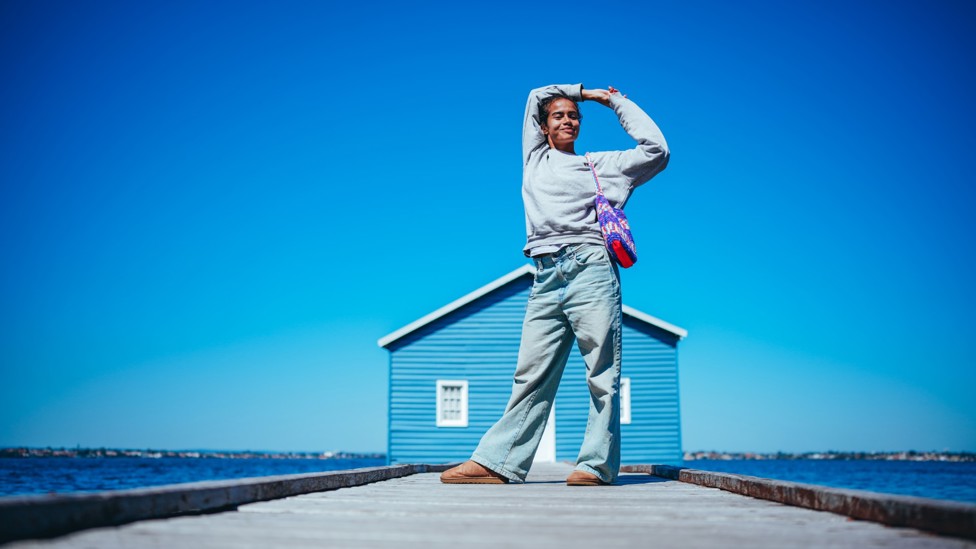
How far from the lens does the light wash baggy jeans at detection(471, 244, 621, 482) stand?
11.9 ft

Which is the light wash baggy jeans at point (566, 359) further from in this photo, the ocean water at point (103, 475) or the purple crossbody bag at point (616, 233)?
the ocean water at point (103, 475)

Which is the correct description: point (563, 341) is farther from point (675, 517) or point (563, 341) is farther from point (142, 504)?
point (142, 504)

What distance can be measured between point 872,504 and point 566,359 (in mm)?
1838

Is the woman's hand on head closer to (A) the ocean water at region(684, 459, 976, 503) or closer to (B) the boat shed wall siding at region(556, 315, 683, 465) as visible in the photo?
(A) the ocean water at region(684, 459, 976, 503)

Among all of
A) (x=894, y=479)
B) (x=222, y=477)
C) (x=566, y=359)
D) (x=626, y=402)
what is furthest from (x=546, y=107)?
(x=894, y=479)

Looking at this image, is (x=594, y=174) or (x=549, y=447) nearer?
(x=594, y=174)

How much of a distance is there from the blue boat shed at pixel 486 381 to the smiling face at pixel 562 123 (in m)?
14.5

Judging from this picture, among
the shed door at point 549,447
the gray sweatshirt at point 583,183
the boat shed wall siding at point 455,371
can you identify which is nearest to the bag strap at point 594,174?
the gray sweatshirt at point 583,183

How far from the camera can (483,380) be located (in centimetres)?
1877

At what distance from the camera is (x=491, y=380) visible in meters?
18.8

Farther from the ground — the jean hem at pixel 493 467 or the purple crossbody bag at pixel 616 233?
the purple crossbody bag at pixel 616 233

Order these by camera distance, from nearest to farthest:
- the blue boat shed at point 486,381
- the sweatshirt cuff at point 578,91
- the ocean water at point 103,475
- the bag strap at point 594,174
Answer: the bag strap at point 594,174 < the sweatshirt cuff at point 578,91 < the blue boat shed at point 486,381 < the ocean water at point 103,475

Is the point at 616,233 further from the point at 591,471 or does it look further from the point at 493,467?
the point at 493,467

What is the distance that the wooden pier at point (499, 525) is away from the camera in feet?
5.39
